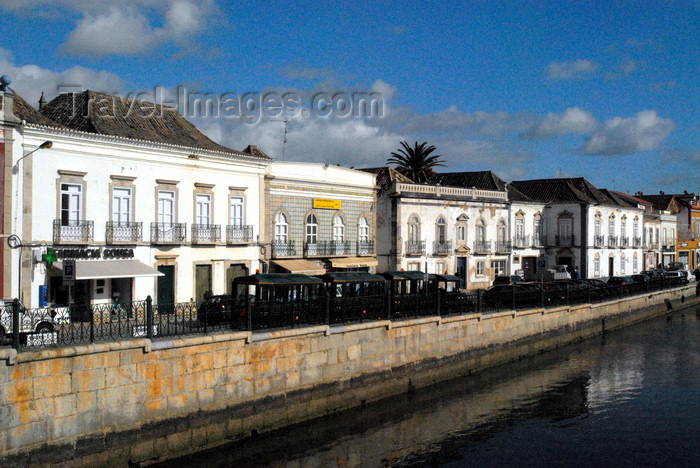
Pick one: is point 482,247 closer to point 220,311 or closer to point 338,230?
point 338,230

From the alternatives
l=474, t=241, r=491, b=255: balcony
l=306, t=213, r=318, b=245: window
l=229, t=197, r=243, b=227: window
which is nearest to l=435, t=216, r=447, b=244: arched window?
l=474, t=241, r=491, b=255: balcony

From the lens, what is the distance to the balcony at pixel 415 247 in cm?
4200

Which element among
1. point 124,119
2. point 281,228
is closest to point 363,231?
point 281,228

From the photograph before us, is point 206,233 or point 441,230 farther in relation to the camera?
point 441,230

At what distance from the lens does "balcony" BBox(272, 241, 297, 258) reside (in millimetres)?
33628

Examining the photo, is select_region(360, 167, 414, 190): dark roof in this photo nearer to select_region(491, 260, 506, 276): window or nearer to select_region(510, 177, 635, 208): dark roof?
select_region(491, 260, 506, 276): window

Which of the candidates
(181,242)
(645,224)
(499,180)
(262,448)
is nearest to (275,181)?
(181,242)

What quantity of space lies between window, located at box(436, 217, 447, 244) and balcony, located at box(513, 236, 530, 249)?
32.7ft

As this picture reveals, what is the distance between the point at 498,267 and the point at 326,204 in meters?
17.9

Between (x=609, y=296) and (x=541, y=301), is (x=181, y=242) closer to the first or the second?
(x=541, y=301)

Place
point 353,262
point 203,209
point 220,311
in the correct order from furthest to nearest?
1. point 353,262
2. point 203,209
3. point 220,311

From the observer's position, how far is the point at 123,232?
27.3 metres

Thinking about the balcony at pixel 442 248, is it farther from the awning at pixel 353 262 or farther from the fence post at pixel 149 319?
the fence post at pixel 149 319

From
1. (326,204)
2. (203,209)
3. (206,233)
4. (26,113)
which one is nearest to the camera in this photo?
(26,113)
